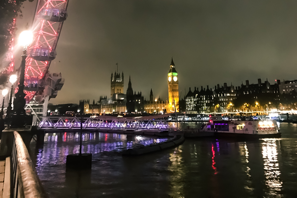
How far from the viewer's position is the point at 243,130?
116 feet

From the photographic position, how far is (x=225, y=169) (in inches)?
540

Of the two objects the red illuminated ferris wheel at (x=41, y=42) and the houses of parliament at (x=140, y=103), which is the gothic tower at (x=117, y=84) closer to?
the houses of parliament at (x=140, y=103)

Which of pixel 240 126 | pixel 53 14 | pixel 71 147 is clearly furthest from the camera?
pixel 240 126

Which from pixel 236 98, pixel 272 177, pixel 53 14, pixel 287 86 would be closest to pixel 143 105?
pixel 236 98

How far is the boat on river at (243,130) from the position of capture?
34438 millimetres

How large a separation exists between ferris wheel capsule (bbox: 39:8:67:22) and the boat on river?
27276mm

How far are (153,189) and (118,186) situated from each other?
1.80m

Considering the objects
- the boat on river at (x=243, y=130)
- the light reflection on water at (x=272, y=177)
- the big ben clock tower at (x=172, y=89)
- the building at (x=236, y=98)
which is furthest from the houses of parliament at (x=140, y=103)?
the light reflection on water at (x=272, y=177)

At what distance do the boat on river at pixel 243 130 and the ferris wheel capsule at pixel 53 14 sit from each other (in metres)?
27.3

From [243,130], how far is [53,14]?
35.8 m

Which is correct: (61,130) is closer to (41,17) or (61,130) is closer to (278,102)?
(41,17)

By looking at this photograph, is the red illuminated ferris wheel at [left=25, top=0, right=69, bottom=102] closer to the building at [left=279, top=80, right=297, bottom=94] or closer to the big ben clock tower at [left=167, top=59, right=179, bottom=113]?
the big ben clock tower at [left=167, top=59, right=179, bottom=113]

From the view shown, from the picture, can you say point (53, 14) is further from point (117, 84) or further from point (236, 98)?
point (117, 84)

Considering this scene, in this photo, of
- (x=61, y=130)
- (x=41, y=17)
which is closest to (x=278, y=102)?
(x=61, y=130)
